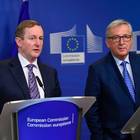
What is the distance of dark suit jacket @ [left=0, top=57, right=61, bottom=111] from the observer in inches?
111

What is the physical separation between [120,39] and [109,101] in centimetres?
52

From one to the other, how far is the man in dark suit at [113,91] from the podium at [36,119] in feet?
3.52

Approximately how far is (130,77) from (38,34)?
845mm

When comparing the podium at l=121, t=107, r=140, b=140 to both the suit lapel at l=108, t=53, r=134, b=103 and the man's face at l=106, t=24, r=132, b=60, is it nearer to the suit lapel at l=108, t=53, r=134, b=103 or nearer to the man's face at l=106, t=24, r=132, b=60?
the suit lapel at l=108, t=53, r=134, b=103

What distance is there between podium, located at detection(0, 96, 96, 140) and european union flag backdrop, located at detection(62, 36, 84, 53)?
2.54 metres

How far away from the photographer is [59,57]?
438cm

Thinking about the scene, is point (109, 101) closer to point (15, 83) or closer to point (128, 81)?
point (128, 81)

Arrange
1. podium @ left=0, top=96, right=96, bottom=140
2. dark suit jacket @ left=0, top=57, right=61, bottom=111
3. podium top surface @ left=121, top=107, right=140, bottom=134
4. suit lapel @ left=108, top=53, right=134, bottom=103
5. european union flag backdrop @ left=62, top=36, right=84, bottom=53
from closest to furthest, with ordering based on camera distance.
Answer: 1. podium @ left=0, top=96, right=96, bottom=140
2. podium top surface @ left=121, top=107, right=140, bottom=134
3. dark suit jacket @ left=0, top=57, right=61, bottom=111
4. suit lapel @ left=108, top=53, right=134, bottom=103
5. european union flag backdrop @ left=62, top=36, right=84, bottom=53

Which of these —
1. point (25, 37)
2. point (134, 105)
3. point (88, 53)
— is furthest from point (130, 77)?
point (88, 53)

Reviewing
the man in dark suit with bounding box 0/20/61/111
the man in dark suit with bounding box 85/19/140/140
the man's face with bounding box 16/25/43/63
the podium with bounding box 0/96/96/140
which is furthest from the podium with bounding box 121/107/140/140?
the man's face with bounding box 16/25/43/63

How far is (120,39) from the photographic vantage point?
2.97 m

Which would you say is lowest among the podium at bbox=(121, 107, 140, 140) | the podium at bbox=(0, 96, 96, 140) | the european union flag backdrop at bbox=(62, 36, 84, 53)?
the podium at bbox=(121, 107, 140, 140)

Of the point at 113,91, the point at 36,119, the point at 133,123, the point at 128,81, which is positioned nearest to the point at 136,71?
the point at 128,81

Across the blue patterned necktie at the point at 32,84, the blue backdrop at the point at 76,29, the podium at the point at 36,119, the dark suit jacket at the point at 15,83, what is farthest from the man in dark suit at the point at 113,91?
the blue backdrop at the point at 76,29
